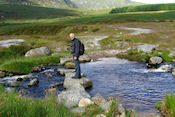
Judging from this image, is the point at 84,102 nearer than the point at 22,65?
Yes

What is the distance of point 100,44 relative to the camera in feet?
143

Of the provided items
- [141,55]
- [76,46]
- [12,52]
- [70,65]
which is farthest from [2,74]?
[141,55]

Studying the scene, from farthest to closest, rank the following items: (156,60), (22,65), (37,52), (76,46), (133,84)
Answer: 1. (37,52)
2. (156,60)
3. (22,65)
4. (133,84)
5. (76,46)

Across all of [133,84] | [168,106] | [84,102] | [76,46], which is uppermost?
[76,46]

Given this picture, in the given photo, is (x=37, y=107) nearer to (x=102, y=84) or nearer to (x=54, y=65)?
(x=102, y=84)

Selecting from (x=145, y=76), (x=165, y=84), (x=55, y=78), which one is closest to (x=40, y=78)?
(x=55, y=78)

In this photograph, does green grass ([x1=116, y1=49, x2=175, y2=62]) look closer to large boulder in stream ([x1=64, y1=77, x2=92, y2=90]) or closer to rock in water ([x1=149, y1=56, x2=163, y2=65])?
rock in water ([x1=149, y1=56, x2=163, y2=65])

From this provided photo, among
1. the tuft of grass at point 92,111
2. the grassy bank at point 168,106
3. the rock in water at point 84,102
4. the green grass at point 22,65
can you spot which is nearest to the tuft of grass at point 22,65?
the green grass at point 22,65

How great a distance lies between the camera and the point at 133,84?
16.9 meters

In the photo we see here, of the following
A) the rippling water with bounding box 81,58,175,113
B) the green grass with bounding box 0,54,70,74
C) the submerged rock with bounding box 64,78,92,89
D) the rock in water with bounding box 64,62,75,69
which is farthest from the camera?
the rock in water with bounding box 64,62,75,69

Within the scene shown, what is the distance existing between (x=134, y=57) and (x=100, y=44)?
624 inches

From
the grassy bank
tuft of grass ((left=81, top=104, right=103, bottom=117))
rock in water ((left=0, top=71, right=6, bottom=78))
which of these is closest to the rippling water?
the grassy bank

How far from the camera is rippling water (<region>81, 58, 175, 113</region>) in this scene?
510 inches

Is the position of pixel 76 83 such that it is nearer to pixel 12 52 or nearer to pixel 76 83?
pixel 76 83
